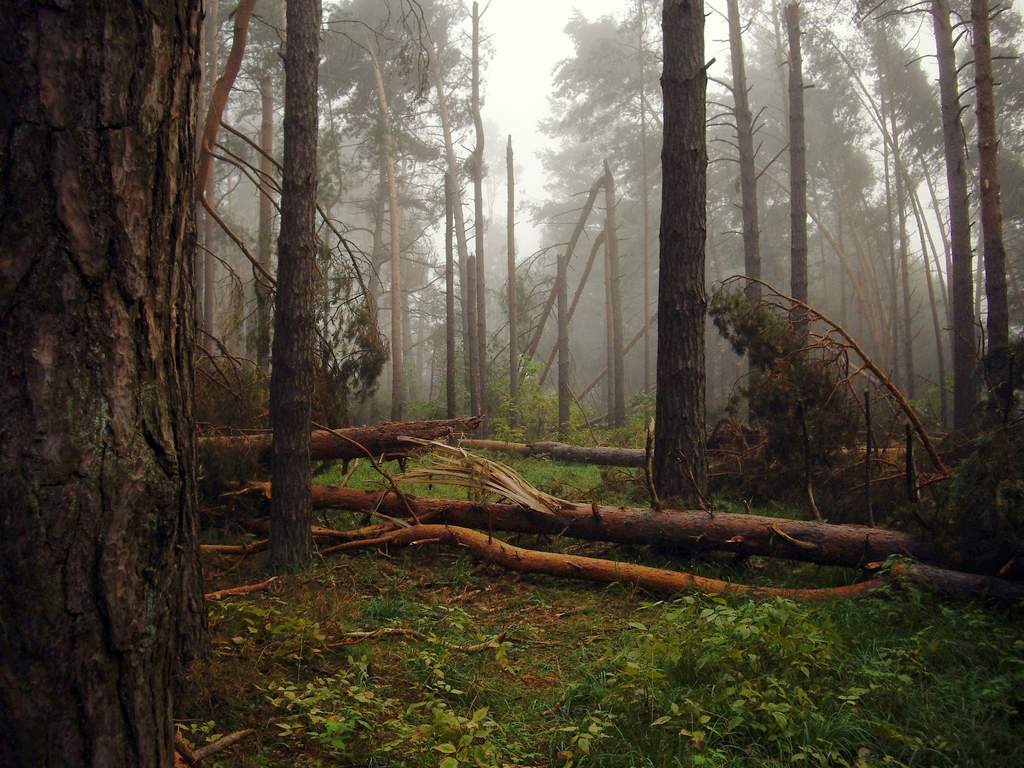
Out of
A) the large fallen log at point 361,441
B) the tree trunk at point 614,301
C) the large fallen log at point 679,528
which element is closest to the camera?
the large fallen log at point 679,528

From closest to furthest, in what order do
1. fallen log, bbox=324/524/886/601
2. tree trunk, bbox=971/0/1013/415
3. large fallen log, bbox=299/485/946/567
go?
fallen log, bbox=324/524/886/601 → large fallen log, bbox=299/485/946/567 → tree trunk, bbox=971/0/1013/415

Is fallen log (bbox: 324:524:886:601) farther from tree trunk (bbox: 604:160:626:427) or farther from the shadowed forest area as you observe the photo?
tree trunk (bbox: 604:160:626:427)

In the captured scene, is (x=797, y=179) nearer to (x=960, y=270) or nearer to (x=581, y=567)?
(x=960, y=270)

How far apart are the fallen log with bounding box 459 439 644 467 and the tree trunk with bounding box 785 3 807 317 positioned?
421 centimetres

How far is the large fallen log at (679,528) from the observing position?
554 cm

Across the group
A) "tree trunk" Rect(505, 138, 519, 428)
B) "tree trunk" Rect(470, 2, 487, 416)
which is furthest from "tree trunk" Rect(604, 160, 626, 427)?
"tree trunk" Rect(470, 2, 487, 416)

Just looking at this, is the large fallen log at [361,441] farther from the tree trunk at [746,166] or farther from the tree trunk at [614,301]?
the tree trunk at [614,301]

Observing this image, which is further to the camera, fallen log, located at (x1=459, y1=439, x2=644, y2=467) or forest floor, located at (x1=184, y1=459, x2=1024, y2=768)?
fallen log, located at (x1=459, y1=439, x2=644, y2=467)

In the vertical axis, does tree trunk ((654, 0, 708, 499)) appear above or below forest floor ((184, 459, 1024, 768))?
above

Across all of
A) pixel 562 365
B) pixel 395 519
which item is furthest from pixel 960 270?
pixel 395 519

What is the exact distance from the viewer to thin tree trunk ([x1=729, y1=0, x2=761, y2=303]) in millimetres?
13758

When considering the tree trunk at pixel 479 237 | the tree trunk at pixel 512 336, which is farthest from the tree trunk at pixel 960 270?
the tree trunk at pixel 479 237

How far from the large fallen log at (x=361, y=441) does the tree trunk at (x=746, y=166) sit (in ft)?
26.2

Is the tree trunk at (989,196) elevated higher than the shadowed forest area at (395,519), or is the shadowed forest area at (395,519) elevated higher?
the tree trunk at (989,196)
